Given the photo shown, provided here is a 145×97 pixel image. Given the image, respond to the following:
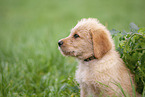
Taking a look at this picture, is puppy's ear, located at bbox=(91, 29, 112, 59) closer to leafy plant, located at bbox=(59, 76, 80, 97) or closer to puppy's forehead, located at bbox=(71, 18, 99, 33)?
puppy's forehead, located at bbox=(71, 18, 99, 33)

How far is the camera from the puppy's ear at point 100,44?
3.07 metres

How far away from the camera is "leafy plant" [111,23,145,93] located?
2965 mm

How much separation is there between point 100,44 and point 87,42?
283 mm

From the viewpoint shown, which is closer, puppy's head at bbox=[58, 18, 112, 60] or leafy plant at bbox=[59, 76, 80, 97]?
puppy's head at bbox=[58, 18, 112, 60]

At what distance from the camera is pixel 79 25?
351cm

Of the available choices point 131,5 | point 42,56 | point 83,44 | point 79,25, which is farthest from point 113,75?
point 131,5

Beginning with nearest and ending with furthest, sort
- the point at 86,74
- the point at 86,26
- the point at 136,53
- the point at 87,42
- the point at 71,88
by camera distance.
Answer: the point at 136,53
the point at 86,74
the point at 87,42
the point at 86,26
the point at 71,88

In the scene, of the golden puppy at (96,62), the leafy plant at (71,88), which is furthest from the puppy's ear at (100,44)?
the leafy plant at (71,88)

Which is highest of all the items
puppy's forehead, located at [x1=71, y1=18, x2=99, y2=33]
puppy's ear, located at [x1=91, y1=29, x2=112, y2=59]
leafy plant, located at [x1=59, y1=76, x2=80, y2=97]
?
puppy's forehead, located at [x1=71, y1=18, x2=99, y2=33]

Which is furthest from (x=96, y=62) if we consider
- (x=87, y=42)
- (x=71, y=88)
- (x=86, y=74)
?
(x=71, y=88)

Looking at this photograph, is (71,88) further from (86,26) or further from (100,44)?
(86,26)

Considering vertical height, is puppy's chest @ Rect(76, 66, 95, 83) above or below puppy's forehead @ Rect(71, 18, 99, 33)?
below

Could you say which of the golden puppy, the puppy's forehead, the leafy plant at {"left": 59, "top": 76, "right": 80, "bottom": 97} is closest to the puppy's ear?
the golden puppy

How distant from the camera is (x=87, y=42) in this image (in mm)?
3285
